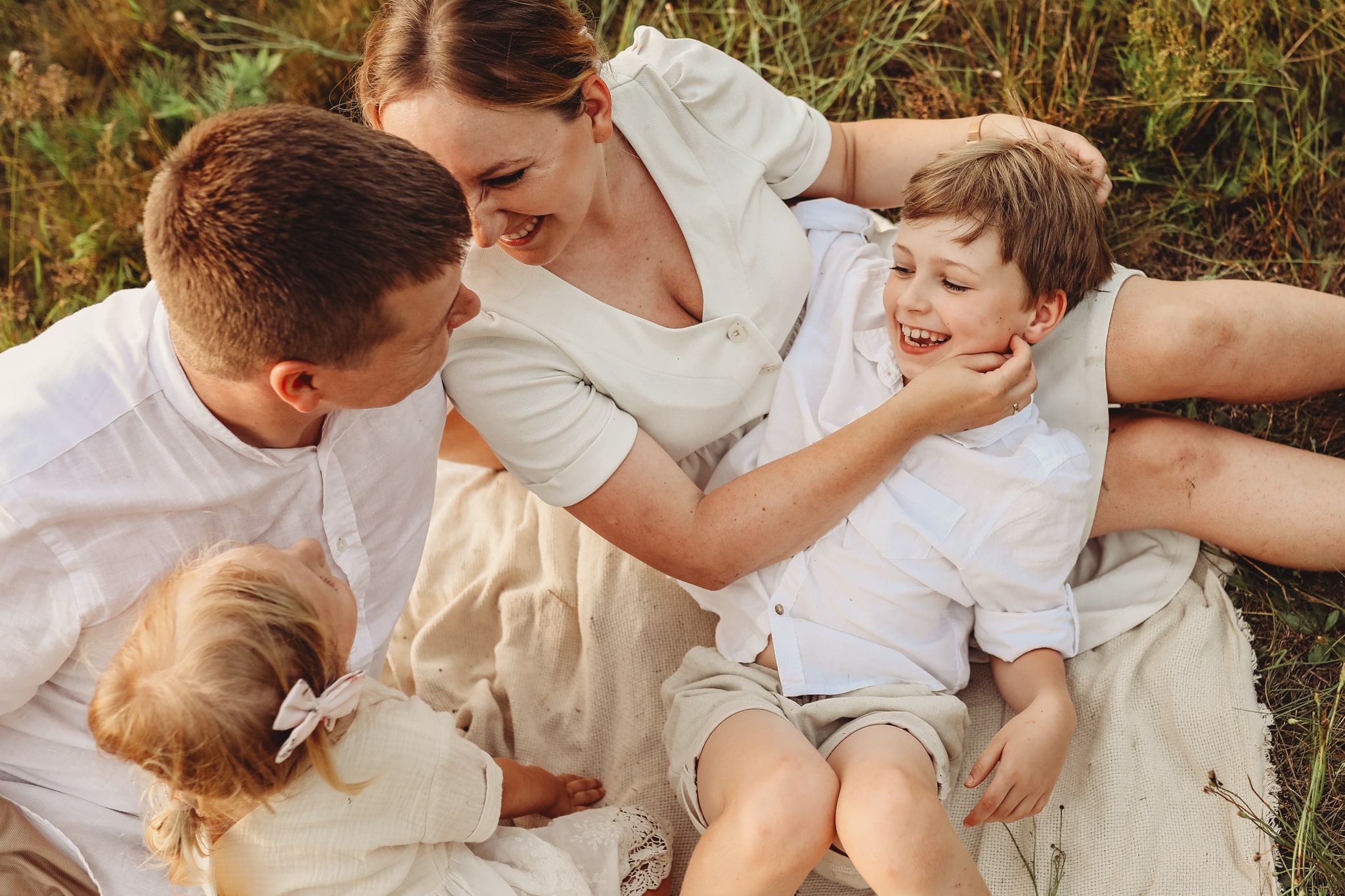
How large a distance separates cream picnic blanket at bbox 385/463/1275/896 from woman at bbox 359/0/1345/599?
320mm

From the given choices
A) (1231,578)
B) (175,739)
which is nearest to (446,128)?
(175,739)

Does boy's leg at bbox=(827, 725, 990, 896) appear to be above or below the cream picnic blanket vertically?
above

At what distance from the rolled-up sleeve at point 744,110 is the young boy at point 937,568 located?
0.35 m

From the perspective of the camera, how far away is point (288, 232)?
1.65 metres

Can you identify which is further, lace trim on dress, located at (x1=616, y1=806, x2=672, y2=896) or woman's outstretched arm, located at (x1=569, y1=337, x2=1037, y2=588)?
lace trim on dress, located at (x1=616, y1=806, x2=672, y2=896)

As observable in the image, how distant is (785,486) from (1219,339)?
3.37 feet

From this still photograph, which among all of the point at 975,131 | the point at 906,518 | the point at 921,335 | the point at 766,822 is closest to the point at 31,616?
the point at 766,822

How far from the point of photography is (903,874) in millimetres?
1958

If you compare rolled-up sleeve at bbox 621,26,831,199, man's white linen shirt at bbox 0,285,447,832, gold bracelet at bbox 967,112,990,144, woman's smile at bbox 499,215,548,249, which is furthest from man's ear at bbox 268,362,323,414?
gold bracelet at bbox 967,112,990,144

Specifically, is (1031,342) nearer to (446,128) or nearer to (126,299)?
(446,128)

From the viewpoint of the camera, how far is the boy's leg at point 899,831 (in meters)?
1.96

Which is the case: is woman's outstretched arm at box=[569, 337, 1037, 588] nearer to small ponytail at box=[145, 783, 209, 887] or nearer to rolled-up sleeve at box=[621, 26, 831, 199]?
rolled-up sleeve at box=[621, 26, 831, 199]

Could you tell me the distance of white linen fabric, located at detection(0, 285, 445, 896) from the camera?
6.00ft

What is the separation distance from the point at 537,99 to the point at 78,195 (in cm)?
277
